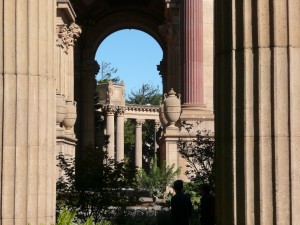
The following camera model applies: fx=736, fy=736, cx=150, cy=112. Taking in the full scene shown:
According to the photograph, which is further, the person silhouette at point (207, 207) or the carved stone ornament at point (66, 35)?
the carved stone ornament at point (66, 35)

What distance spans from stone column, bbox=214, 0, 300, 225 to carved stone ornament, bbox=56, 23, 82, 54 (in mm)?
28548

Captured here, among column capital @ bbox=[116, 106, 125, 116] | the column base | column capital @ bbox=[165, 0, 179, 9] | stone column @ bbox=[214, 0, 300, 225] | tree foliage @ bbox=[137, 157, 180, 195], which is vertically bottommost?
tree foliage @ bbox=[137, 157, 180, 195]

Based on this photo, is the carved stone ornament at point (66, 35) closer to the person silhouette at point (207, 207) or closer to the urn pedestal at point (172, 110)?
the urn pedestal at point (172, 110)

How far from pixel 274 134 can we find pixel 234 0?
1.51 metres

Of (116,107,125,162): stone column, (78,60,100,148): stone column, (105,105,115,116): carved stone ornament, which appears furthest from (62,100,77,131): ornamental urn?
(105,105,115,116): carved stone ornament

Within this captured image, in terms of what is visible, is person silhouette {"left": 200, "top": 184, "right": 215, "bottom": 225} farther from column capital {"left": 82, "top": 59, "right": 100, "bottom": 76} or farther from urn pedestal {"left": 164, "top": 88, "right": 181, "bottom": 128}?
column capital {"left": 82, "top": 59, "right": 100, "bottom": 76}

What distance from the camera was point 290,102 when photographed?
293 inches

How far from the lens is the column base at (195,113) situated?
94.5ft

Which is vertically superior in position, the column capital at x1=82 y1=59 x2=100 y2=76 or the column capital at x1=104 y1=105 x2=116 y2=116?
the column capital at x1=82 y1=59 x2=100 y2=76

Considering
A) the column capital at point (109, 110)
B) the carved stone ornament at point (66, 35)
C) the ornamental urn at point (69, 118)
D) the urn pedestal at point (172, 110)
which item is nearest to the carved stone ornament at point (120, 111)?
the column capital at point (109, 110)

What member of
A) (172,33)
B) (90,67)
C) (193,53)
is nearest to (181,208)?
(193,53)

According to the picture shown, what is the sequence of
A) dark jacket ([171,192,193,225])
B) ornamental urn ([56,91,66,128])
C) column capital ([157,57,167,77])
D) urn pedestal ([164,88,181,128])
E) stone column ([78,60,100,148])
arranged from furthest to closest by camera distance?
1. stone column ([78,60,100,148])
2. column capital ([157,57,167,77])
3. ornamental urn ([56,91,66,128])
4. urn pedestal ([164,88,181,128])
5. dark jacket ([171,192,193,225])

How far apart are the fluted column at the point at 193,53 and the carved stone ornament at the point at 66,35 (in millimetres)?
8038

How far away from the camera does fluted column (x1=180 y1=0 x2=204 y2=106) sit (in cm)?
3003
